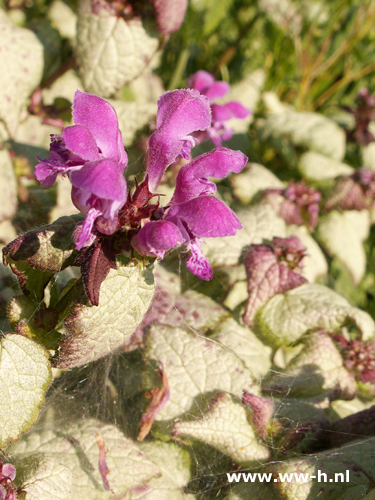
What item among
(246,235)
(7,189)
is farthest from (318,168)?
(7,189)

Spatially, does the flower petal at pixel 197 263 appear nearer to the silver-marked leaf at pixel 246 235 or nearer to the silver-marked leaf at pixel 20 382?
the silver-marked leaf at pixel 20 382

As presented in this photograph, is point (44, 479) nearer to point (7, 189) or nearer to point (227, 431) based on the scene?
point (227, 431)

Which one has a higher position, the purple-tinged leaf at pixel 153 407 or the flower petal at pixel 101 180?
the flower petal at pixel 101 180

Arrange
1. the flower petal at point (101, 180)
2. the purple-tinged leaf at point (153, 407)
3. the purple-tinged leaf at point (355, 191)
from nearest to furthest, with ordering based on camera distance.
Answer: the flower petal at point (101, 180)
the purple-tinged leaf at point (153, 407)
the purple-tinged leaf at point (355, 191)

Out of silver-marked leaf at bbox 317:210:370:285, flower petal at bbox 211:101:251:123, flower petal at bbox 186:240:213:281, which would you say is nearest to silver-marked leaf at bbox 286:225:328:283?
silver-marked leaf at bbox 317:210:370:285

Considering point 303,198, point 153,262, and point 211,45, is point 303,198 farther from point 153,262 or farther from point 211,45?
point 211,45

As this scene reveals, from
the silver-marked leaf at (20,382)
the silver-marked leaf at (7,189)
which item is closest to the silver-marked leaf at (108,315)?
the silver-marked leaf at (20,382)
